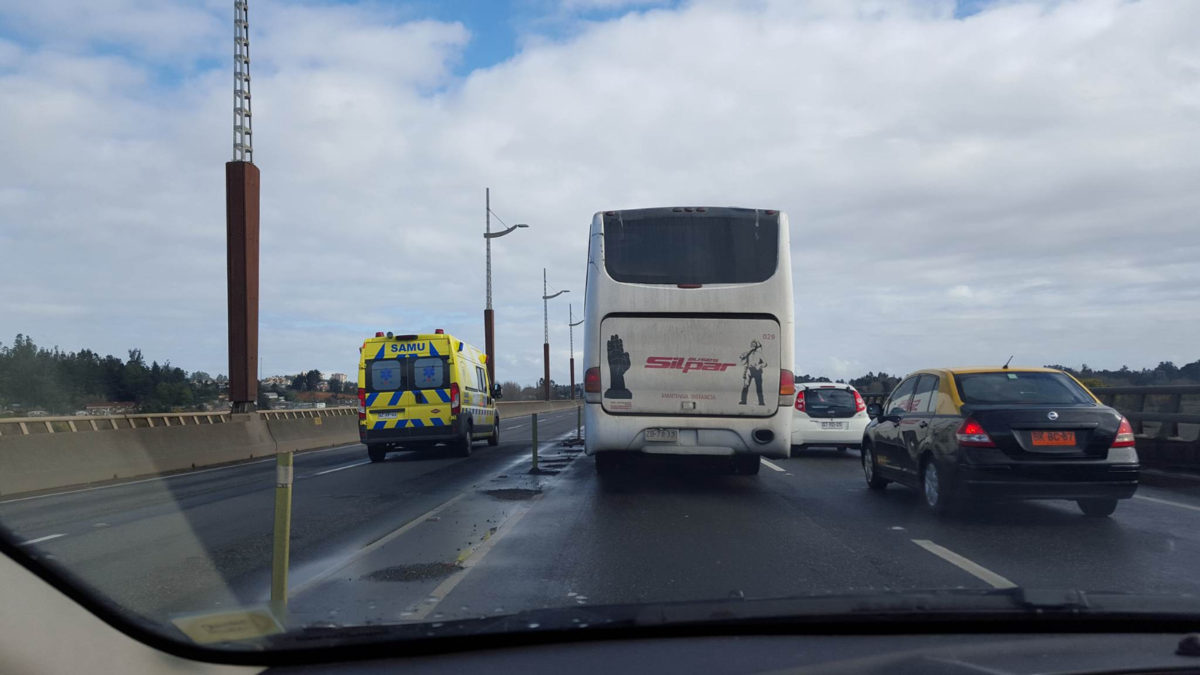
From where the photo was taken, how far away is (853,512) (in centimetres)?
973

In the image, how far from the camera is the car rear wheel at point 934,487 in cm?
910

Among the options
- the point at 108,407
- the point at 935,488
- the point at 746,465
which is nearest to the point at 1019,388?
the point at 935,488

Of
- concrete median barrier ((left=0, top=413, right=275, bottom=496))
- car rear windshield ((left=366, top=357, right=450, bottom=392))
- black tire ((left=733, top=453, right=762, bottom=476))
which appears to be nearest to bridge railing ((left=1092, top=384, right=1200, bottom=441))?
black tire ((left=733, top=453, right=762, bottom=476))

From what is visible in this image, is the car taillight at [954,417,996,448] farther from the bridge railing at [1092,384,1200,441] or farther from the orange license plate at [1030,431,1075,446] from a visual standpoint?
the bridge railing at [1092,384,1200,441]

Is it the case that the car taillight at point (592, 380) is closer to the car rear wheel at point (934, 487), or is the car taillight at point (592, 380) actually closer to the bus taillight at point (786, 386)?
the bus taillight at point (786, 386)

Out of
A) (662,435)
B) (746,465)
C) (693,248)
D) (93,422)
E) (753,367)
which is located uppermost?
(693,248)

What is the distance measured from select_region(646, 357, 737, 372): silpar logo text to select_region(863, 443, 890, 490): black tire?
95.2 inches

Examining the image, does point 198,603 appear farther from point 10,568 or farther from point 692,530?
point 692,530

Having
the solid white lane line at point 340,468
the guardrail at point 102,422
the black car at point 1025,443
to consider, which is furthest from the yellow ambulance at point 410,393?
the black car at point 1025,443

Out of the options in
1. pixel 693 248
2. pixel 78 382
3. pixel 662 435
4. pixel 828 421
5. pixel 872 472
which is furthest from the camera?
pixel 828 421

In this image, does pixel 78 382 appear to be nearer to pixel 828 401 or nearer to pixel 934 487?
pixel 934 487

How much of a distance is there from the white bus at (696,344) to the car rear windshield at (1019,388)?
7.53 feet

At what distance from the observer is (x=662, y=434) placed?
438 inches

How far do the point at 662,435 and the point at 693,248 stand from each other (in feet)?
7.65
